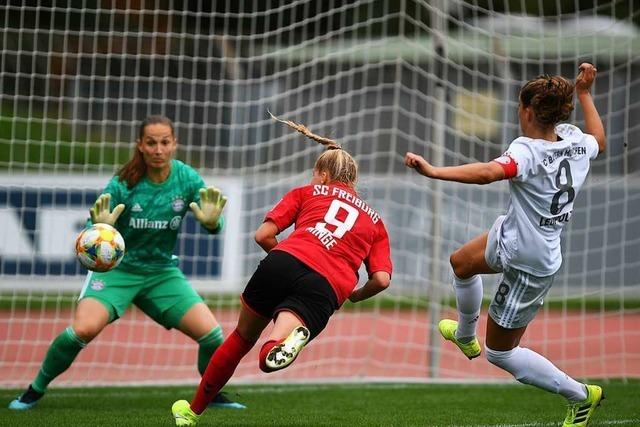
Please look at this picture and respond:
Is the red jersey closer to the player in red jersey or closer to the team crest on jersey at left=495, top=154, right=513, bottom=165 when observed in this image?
the player in red jersey

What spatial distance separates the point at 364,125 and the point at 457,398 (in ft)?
33.1

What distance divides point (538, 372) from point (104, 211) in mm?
2706

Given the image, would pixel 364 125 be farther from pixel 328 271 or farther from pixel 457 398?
pixel 328 271

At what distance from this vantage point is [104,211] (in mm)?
6469

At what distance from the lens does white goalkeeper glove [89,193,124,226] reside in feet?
21.2

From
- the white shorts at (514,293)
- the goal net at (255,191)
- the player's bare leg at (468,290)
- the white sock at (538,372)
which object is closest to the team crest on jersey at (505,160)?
the white shorts at (514,293)

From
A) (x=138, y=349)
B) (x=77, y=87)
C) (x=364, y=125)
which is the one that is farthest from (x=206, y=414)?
(x=364, y=125)

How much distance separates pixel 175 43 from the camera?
1374cm

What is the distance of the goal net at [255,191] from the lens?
982cm

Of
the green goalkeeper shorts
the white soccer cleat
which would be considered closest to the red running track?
the green goalkeeper shorts

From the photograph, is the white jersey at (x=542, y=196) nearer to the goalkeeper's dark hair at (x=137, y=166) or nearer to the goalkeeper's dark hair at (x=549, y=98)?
the goalkeeper's dark hair at (x=549, y=98)

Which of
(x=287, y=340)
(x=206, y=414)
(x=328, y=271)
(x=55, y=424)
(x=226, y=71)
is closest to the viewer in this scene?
(x=287, y=340)

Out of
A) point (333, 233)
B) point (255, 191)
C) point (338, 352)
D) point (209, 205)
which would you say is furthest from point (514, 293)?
point (255, 191)

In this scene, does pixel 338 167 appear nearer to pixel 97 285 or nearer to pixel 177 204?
pixel 177 204
